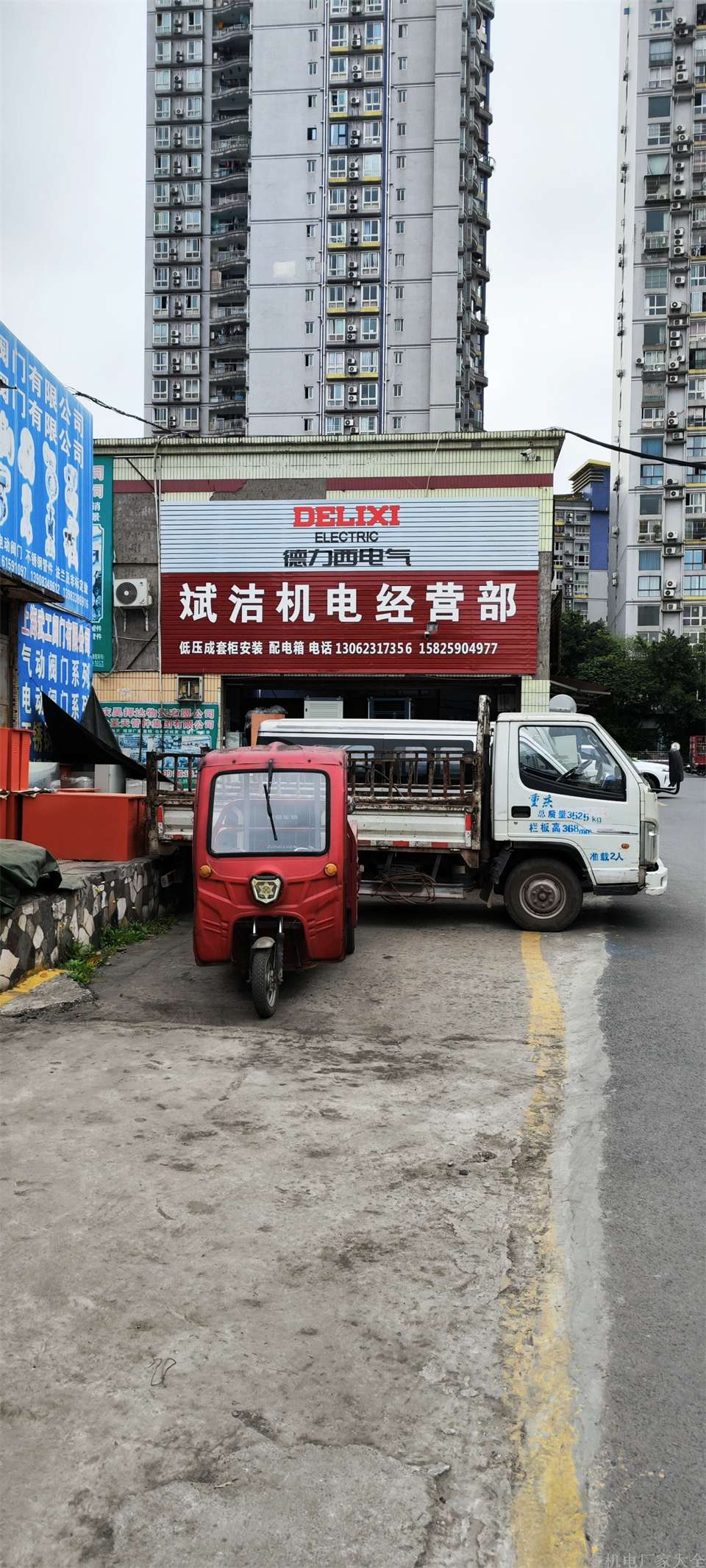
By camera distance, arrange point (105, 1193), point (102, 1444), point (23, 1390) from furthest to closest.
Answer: point (105, 1193) → point (23, 1390) → point (102, 1444)

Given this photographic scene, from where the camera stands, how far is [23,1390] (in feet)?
9.77

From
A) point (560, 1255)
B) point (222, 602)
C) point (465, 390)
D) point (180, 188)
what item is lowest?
point (560, 1255)

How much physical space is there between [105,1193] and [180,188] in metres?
92.3

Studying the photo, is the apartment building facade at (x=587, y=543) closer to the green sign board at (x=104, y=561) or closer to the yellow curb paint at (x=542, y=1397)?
the green sign board at (x=104, y=561)

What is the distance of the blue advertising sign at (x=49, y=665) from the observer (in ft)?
45.3

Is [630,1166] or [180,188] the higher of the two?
[180,188]

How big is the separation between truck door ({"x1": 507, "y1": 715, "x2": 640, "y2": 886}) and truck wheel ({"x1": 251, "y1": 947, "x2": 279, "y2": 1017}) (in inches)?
163

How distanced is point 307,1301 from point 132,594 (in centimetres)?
2029

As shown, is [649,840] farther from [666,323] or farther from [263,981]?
[666,323]

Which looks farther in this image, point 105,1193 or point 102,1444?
point 105,1193

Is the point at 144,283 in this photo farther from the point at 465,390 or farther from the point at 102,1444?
the point at 102,1444

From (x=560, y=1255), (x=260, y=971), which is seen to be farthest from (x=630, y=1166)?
(x=260, y=971)

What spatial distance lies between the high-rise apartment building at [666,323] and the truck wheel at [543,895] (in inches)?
2833

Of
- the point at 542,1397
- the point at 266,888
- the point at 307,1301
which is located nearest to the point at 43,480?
the point at 266,888
